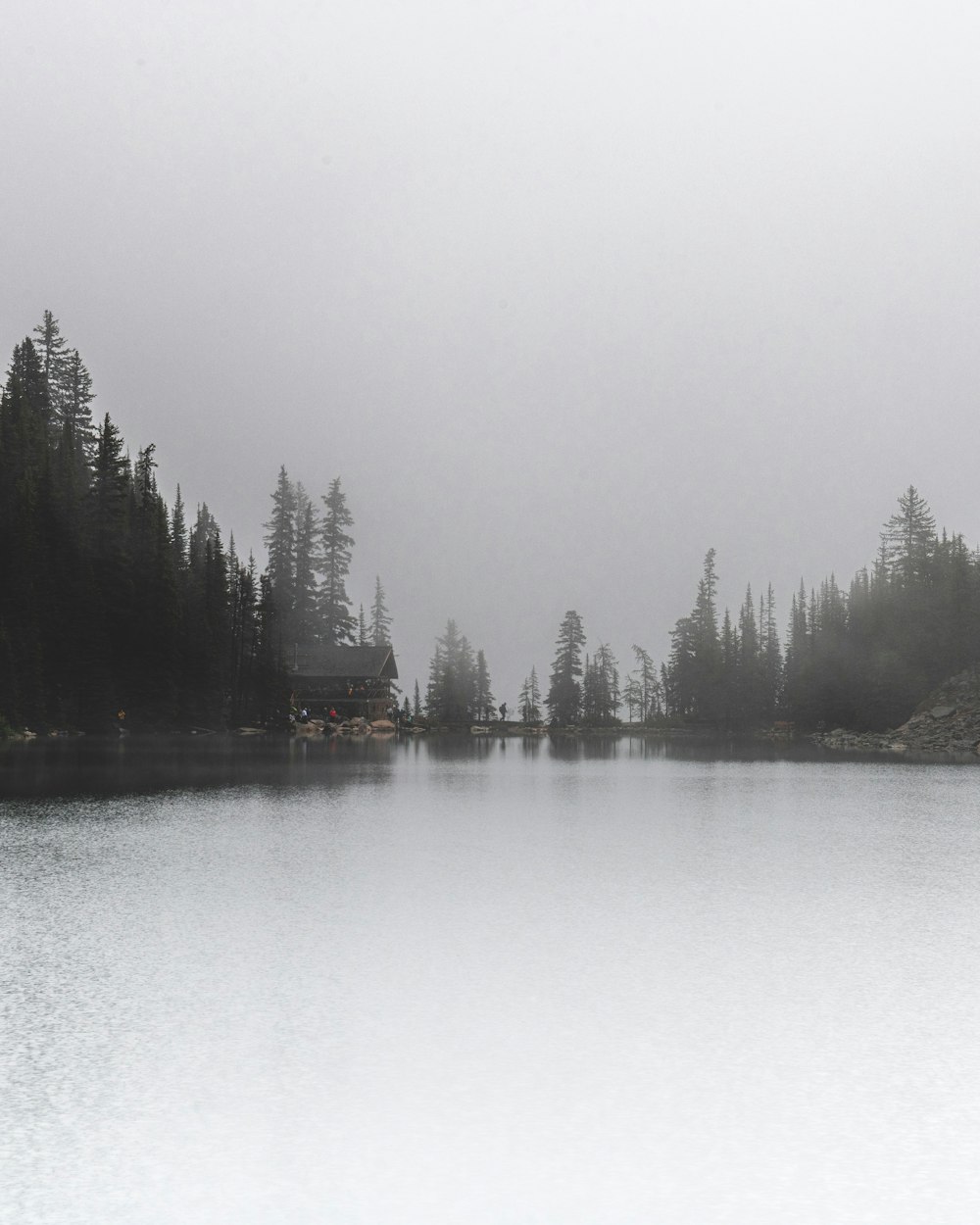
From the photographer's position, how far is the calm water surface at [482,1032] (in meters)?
6.33

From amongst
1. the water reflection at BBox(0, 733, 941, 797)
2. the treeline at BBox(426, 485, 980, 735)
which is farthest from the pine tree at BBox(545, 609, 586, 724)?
the water reflection at BBox(0, 733, 941, 797)

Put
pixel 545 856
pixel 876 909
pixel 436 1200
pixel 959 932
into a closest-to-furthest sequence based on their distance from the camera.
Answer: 1. pixel 436 1200
2. pixel 959 932
3. pixel 876 909
4. pixel 545 856

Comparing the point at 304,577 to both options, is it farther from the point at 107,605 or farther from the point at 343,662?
the point at 107,605

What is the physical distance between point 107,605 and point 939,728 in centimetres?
7016

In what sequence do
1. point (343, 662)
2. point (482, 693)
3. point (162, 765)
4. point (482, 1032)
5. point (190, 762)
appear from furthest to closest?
point (482, 693) < point (343, 662) < point (190, 762) < point (162, 765) < point (482, 1032)

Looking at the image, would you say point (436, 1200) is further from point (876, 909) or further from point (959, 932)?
point (876, 909)

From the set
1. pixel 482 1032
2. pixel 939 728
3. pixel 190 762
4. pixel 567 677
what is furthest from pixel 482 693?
pixel 482 1032

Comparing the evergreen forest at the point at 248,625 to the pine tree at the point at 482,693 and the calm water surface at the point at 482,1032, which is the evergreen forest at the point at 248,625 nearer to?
the pine tree at the point at 482,693

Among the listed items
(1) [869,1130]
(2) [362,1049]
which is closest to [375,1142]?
(2) [362,1049]

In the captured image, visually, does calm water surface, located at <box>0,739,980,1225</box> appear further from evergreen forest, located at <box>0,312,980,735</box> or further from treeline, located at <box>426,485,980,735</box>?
treeline, located at <box>426,485,980,735</box>

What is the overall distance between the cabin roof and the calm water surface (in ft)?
320

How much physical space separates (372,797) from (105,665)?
54.5 meters

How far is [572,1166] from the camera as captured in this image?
6.59 meters

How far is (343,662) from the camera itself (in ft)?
392
